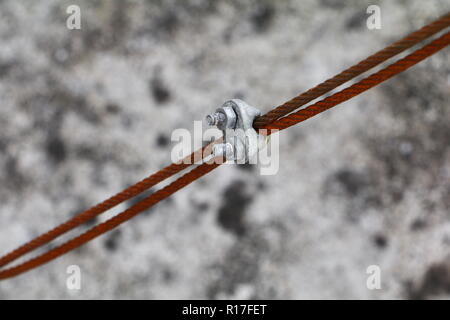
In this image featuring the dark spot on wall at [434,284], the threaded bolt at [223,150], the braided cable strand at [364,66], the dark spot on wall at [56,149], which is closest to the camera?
the braided cable strand at [364,66]

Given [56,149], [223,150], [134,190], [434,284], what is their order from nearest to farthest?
[223,150] < [134,190] < [434,284] < [56,149]

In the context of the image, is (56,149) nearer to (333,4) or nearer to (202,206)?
(202,206)

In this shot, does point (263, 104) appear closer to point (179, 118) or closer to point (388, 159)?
point (179, 118)

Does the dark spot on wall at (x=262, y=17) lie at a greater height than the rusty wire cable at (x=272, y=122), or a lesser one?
greater

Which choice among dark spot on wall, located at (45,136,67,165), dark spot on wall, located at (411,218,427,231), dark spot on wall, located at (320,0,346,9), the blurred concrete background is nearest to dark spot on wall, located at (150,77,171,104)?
the blurred concrete background

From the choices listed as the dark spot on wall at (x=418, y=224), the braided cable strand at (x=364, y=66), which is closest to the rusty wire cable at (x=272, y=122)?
the braided cable strand at (x=364, y=66)

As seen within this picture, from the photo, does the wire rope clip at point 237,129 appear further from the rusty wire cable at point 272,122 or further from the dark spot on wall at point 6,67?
the dark spot on wall at point 6,67

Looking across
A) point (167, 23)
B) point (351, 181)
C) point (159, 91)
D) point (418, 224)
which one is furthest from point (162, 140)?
point (418, 224)
